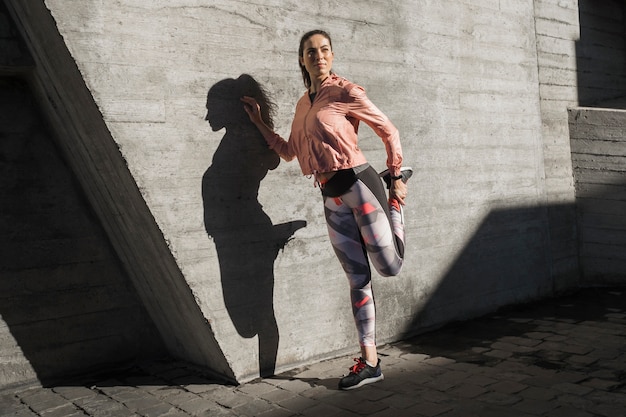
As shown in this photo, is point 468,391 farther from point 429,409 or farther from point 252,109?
point 252,109

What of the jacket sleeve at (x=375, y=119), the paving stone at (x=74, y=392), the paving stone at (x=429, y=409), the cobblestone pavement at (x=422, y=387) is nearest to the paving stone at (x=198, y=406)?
the cobblestone pavement at (x=422, y=387)

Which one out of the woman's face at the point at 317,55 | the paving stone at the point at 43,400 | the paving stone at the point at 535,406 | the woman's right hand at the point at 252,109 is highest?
the woman's face at the point at 317,55

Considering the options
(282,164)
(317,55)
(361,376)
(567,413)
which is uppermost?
(317,55)

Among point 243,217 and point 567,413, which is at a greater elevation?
point 243,217

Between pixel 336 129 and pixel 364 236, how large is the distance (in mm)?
655

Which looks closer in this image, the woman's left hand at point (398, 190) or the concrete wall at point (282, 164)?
the concrete wall at point (282, 164)

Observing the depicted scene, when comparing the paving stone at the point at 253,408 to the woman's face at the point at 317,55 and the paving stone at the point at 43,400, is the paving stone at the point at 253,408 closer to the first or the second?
the paving stone at the point at 43,400

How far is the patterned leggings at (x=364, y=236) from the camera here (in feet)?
13.3

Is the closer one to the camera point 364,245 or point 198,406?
point 198,406

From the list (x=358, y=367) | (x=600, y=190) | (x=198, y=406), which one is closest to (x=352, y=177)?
(x=358, y=367)

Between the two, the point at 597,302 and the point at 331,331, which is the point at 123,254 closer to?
the point at 331,331

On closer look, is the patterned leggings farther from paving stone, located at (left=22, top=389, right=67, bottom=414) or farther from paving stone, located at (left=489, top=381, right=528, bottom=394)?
paving stone, located at (left=22, top=389, right=67, bottom=414)

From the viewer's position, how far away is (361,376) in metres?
4.10

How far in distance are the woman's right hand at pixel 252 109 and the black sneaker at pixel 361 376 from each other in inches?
64.1
